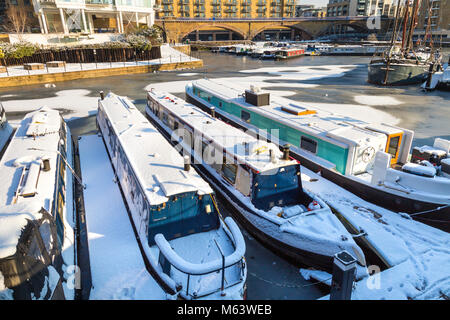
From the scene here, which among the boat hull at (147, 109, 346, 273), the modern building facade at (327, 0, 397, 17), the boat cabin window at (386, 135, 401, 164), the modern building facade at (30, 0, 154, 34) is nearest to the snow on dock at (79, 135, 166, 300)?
the boat hull at (147, 109, 346, 273)

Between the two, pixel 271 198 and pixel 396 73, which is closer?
pixel 271 198

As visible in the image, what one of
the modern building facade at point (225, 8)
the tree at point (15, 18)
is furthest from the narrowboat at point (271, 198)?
the modern building facade at point (225, 8)

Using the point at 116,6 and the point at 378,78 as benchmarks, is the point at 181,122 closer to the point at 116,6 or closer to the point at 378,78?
the point at 378,78

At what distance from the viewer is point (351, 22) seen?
371ft

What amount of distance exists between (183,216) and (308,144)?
8.04m

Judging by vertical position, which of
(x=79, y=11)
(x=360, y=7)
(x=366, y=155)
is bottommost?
(x=366, y=155)

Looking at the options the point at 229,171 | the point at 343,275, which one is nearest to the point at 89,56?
the point at 229,171

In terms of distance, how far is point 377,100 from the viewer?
2898 cm

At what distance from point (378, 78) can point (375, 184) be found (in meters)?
29.9

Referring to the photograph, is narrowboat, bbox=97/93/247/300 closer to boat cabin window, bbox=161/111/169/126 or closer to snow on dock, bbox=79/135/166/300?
snow on dock, bbox=79/135/166/300

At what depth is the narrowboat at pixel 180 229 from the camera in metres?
6.98

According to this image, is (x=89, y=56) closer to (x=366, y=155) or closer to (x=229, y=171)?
(x=229, y=171)

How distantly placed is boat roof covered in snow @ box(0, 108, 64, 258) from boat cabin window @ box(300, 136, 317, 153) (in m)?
10.5

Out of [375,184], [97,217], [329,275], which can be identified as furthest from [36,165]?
[375,184]
